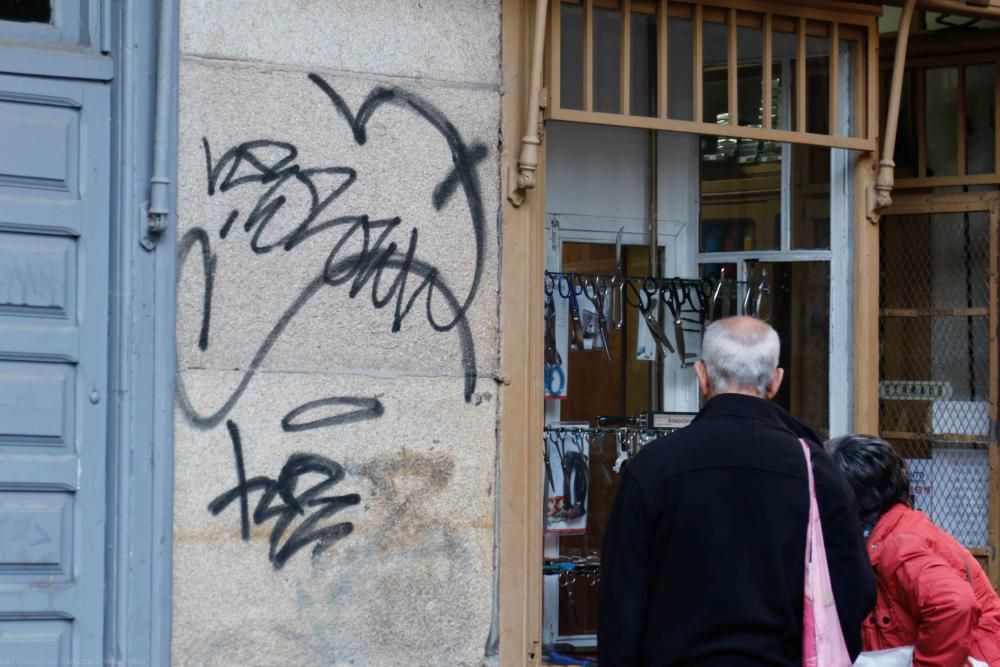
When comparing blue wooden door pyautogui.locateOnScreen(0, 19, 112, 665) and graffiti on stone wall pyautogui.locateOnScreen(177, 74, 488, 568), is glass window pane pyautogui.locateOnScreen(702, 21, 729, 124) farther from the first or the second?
blue wooden door pyautogui.locateOnScreen(0, 19, 112, 665)

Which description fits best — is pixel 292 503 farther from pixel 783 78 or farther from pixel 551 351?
pixel 783 78

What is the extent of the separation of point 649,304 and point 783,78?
44.7 inches

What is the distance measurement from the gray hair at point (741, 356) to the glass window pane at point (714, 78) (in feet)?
6.57

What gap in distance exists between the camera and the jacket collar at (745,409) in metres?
3.43

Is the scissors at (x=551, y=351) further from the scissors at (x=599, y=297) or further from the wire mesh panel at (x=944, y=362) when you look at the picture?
the wire mesh panel at (x=944, y=362)

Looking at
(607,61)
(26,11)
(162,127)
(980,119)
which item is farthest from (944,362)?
(26,11)

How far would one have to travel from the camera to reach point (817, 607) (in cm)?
332

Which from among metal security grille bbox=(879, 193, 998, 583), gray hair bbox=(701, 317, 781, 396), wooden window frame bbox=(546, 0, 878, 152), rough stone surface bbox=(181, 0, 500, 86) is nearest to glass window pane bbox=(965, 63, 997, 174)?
metal security grille bbox=(879, 193, 998, 583)

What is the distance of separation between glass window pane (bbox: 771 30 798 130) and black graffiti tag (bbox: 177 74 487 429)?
4.57 ft

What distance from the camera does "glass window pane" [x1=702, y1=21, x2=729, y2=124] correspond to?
17.5 feet

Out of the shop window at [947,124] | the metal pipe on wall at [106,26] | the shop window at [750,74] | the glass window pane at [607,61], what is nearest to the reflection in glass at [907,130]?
the shop window at [947,124]

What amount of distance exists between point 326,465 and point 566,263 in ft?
5.03

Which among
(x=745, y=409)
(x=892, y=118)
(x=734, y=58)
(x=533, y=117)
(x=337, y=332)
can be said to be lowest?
(x=745, y=409)

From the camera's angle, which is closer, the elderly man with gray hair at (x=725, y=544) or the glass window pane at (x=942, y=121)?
the elderly man with gray hair at (x=725, y=544)
